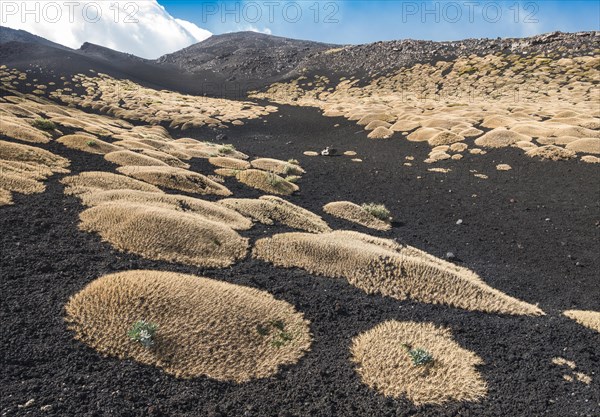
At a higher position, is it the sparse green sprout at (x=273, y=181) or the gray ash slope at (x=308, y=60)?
the gray ash slope at (x=308, y=60)

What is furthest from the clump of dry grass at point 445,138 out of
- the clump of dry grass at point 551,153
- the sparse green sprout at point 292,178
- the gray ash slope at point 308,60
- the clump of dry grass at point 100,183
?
the gray ash slope at point 308,60

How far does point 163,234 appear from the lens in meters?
13.8

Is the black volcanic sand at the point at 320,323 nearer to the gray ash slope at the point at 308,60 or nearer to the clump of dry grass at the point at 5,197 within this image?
the clump of dry grass at the point at 5,197

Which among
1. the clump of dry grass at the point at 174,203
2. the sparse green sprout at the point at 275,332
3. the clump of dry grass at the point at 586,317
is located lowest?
the clump of dry grass at the point at 586,317

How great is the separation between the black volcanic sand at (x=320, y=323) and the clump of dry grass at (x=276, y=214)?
3.79 ft

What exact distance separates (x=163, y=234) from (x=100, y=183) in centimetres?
786

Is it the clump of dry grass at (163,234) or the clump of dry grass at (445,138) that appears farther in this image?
the clump of dry grass at (445,138)

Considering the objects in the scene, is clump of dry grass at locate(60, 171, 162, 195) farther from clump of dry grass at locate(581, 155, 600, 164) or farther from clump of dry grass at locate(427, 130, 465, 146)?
clump of dry grass at locate(581, 155, 600, 164)

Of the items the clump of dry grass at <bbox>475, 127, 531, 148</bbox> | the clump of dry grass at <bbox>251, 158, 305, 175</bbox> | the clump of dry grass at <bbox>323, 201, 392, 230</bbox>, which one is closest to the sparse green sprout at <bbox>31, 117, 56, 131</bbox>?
the clump of dry grass at <bbox>251, 158, 305, 175</bbox>

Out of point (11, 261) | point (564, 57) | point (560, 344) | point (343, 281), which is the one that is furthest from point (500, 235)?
point (564, 57)

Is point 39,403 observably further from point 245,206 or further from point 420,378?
point 245,206

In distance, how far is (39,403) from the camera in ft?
22.9

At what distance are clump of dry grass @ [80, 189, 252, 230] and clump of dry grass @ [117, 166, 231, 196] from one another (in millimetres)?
3454

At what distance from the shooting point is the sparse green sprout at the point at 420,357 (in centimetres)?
954
